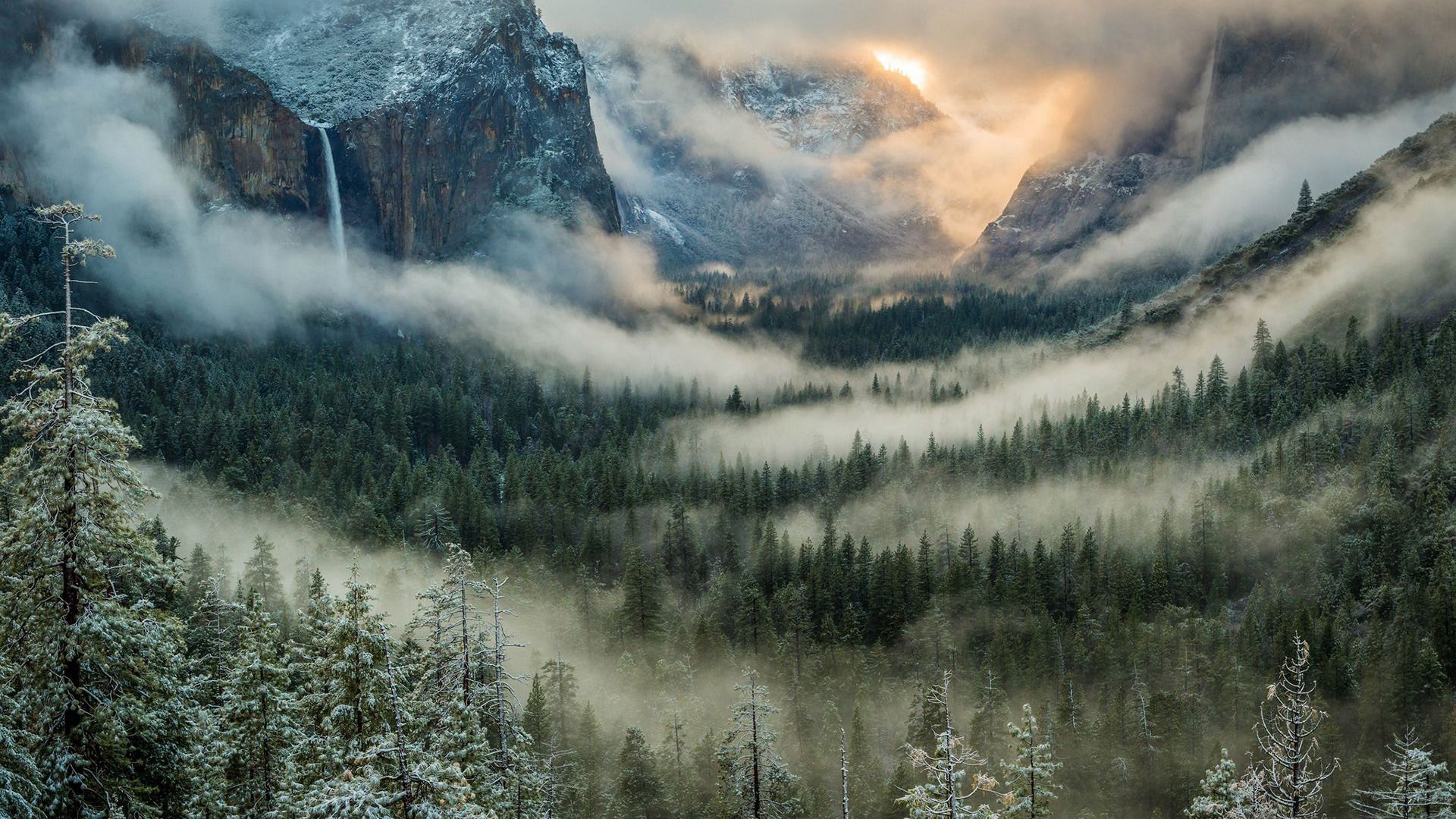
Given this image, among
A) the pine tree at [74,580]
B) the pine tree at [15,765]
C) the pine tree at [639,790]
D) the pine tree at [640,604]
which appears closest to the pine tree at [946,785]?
the pine tree at [74,580]

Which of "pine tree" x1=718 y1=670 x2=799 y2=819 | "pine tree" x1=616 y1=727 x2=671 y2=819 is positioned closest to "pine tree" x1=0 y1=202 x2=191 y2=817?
"pine tree" x1=718 y1=670 x2=799 y2=819

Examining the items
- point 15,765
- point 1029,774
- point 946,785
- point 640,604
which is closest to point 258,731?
point 15,765

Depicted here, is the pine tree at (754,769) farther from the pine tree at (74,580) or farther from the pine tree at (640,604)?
the pine tree at (640,604)

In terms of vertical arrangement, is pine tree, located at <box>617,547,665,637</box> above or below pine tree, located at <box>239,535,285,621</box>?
below

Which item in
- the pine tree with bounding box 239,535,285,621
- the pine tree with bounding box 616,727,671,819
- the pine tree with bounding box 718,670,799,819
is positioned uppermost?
the pine tree with bounding box 239,535,285,621

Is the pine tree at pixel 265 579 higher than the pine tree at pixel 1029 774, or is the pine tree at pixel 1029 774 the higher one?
the pine tree at pixel 265 579

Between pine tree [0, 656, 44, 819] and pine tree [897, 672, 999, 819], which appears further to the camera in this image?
pine tree [897, 672, 999, 819]

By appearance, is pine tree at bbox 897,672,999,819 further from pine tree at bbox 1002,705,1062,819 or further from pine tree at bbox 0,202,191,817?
pine tree at bbox 0,202,191,817

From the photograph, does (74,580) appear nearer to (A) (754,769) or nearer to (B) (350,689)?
(B) (350,689)

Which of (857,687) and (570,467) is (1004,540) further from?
(570,467)

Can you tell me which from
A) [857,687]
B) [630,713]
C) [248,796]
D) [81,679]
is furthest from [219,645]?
[857,687]
